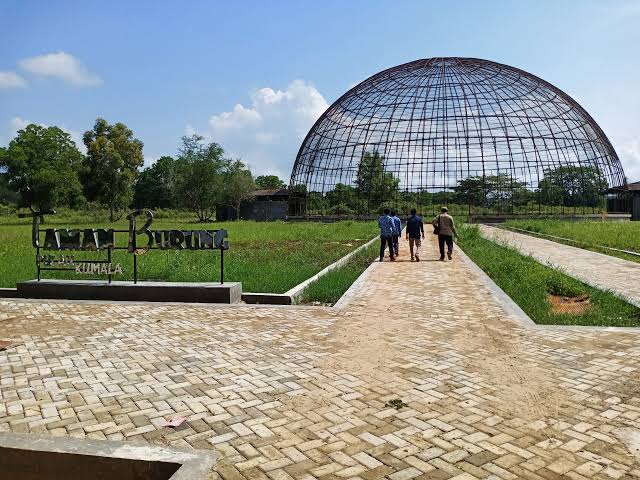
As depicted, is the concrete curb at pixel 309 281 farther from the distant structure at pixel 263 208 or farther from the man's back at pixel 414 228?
the distant structure at pixel 263 208

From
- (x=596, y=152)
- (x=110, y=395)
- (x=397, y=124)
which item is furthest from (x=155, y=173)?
(x=110, y=395)

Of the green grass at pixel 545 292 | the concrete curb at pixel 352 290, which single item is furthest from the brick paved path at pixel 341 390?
the green grass at pixel 545 292

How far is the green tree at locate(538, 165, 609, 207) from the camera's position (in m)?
43.0

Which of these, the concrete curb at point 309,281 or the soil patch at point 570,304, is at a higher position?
the concrete curb at point 309,281

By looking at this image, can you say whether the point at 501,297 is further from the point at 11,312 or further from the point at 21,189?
the point at 21,189

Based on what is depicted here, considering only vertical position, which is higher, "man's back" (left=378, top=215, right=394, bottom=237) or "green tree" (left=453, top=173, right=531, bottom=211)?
"green tree" (left=453, top=173, right=531, bottom=211)

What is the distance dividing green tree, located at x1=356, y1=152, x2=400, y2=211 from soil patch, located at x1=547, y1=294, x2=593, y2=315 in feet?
110

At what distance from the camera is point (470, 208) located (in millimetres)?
43500

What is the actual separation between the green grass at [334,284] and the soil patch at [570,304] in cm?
376

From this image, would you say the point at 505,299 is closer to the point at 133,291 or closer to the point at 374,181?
the point at 133,291

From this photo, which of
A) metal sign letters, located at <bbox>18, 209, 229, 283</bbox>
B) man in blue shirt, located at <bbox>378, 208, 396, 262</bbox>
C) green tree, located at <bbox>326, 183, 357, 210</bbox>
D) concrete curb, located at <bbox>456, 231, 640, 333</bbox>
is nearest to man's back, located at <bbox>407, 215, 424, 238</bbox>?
man in blue shirt, located at <bbox>378, 208, 396, 262</bbox>

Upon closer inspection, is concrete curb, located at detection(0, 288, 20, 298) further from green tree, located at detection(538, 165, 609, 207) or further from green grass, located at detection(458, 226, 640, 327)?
green tree, located at detection(538, 165, 609, 207)

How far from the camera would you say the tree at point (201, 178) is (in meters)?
58.2

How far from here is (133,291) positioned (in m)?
10.1
